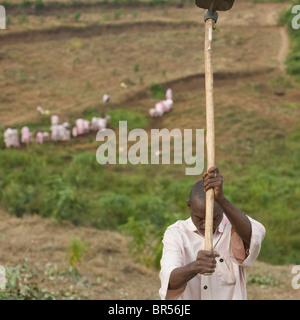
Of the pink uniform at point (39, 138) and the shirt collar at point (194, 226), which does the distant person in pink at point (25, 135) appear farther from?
the shirt collar at point (194, 226)

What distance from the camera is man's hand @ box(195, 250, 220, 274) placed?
1882 millimetres

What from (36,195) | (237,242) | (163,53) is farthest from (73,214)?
(163,53)

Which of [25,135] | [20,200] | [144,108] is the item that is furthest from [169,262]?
[144,108]

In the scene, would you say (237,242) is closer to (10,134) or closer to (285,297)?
(285,297)

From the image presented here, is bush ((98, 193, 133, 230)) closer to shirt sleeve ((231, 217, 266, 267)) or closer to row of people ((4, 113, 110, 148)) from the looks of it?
row of people ((4, 113, 110, 148))

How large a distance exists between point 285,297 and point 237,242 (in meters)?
2.87

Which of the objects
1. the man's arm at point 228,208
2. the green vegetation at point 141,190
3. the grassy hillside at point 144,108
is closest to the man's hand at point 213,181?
the man's arm at point 228,208

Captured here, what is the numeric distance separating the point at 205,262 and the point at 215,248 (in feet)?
1.03

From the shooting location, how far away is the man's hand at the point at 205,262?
1.88 metres

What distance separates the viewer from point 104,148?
1025 cm

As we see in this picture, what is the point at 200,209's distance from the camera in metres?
2.12

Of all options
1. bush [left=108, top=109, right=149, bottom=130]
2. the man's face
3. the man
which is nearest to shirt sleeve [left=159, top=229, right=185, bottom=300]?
the man

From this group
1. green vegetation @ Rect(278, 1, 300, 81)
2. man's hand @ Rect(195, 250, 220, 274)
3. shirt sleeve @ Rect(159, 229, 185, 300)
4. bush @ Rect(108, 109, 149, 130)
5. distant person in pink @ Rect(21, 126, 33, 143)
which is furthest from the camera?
green vegetation @ Rect(278, 1, 300, 81)

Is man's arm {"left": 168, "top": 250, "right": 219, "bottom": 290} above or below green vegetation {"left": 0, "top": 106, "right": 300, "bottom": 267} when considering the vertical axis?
above
